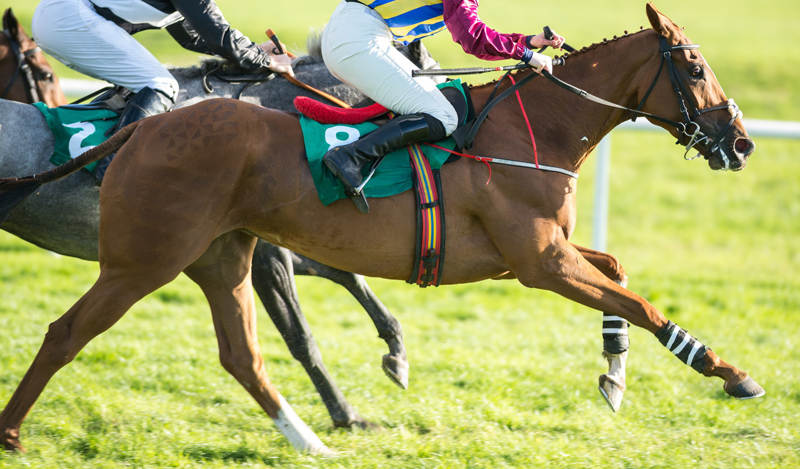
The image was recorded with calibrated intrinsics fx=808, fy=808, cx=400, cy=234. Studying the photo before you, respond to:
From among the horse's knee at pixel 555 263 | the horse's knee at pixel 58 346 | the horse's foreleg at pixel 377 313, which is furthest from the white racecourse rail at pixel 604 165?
the horse's knee at pixel 58 346

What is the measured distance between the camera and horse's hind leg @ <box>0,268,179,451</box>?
151 inches

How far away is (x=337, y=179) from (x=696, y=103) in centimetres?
179

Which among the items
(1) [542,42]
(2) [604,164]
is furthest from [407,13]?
(2) [604,164]

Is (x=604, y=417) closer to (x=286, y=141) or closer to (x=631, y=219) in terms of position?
(x=286, y=141)

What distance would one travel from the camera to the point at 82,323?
385cm

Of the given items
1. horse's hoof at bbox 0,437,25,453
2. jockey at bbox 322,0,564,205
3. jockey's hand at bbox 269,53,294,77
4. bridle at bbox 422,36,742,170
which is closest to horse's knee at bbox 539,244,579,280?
bridle at bbox 422,36,742,170

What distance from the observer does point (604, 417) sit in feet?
16.4

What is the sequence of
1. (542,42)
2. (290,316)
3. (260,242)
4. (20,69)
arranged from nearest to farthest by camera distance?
(542,42) → (260,242) → (290,316) → (20,69)

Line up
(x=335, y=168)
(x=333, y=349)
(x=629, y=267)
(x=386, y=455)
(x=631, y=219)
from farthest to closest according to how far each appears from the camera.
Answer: (x=631, y=219)
(x=629, y=267)
(x=333, y=349)
(x=386, y=455)
(x=335, y=168)

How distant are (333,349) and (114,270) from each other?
2735 mm

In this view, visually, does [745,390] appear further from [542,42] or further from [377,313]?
[377,313]

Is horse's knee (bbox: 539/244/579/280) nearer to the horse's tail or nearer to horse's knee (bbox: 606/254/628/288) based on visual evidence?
horse's knee (bbox: 606/254/628/288)

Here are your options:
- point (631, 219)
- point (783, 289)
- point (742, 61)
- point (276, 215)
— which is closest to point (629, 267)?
point (783, 289)

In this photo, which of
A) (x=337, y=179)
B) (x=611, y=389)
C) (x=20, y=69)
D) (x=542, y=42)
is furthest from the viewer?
(x=20, y=69)
